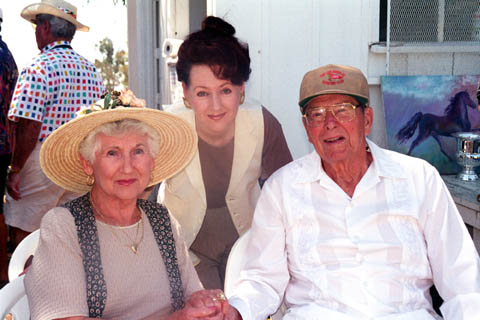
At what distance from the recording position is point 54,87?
3.94m

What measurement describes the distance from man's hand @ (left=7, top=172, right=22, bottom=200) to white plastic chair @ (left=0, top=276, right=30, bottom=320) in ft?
6.65

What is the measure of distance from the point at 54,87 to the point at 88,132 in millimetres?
1924

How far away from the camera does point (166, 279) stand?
2.23 metres

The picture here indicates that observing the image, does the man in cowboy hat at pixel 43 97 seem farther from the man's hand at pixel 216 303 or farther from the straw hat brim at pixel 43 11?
the man's hand at pixel 216 303

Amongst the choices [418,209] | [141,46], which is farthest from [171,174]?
[141,46]

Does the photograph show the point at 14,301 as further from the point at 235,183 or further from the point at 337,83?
the point at 337,83

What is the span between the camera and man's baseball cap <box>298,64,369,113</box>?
2314 millimetres

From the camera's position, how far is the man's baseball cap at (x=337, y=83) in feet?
7.59

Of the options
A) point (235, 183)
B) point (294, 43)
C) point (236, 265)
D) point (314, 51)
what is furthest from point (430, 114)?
point (236, 265)

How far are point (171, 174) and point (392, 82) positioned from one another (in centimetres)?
237

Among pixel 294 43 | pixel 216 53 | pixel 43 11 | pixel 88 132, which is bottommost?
pixel 88 132

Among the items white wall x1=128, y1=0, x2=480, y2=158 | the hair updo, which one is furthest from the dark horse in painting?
the hair updo

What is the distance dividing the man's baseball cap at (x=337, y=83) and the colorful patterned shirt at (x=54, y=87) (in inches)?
88.4

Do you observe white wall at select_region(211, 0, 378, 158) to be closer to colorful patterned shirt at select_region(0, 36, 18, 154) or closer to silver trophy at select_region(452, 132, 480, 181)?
silver trophy at select_region(452, 132, 480, 181)
